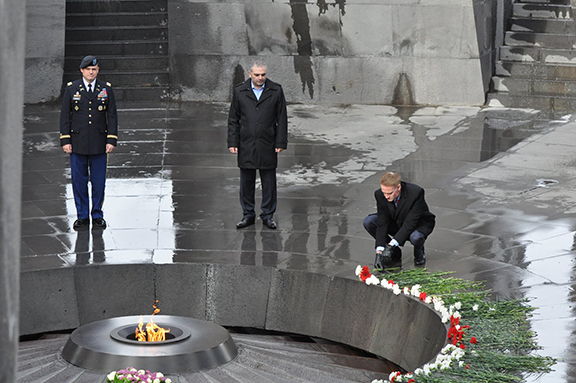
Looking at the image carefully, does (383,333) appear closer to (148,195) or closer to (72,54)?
(148,195)

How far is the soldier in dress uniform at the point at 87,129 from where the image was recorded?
973 centimetres

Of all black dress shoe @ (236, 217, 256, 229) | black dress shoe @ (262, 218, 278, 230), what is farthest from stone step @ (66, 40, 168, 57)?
black dress shoe @ (262, 218, 278, 230)

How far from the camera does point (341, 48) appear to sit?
1773 cm

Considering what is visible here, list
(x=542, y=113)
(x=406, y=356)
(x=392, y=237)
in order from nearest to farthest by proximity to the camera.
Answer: (x=406, y=356)
(x=392, y=237)
(x=542, y=113)

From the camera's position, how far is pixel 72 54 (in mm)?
18109

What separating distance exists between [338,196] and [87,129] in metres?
3.34

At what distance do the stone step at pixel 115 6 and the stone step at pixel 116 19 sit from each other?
14cm

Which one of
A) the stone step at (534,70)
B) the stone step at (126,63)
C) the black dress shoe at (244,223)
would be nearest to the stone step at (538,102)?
the stone step at (534,70)

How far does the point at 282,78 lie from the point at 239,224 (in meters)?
8.37

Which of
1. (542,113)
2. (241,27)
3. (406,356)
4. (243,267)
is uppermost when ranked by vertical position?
(241,27)

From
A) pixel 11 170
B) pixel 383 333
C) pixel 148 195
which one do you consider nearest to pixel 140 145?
pixel 148 195

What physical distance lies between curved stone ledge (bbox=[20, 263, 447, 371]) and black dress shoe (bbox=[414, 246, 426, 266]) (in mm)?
699

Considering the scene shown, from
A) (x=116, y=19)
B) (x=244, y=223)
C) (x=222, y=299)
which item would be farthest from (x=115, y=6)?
(x=222, y=299)

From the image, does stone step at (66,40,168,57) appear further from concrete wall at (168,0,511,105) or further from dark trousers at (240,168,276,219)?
dark trousers at (240,168,276,219)
